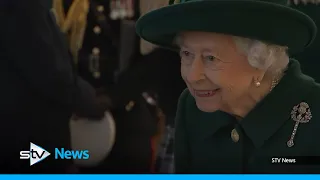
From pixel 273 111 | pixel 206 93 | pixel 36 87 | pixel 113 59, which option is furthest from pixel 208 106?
pixel 36 87

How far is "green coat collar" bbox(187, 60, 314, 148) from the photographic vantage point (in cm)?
122

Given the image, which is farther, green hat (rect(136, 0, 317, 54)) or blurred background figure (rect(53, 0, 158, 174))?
blurred background figure (rect(53, 0, 158, 174))

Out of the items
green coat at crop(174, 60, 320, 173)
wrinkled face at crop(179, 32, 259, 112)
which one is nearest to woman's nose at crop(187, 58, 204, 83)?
wrinkled face at crop(179, 32, 259, 112)

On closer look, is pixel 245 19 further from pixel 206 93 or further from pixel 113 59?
pixel 113 59

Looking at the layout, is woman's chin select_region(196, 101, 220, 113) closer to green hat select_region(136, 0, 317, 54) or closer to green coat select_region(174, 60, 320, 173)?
green coat select_region(174, 60, 320, 173)

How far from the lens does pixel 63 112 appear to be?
131 centimetres

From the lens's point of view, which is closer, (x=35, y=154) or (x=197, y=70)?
(x=197, y=70)

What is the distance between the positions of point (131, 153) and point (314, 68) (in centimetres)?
51

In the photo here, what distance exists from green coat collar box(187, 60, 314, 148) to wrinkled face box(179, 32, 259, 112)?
0.06m

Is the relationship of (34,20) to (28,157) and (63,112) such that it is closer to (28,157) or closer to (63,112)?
(63,112)

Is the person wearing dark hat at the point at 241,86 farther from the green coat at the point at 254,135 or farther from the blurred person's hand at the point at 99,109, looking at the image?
the blurred person's hand at the point at 99,109

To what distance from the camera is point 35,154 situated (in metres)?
1.34

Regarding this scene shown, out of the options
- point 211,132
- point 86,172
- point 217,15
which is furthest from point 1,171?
point 217,15

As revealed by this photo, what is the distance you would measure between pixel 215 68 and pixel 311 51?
0.80 ft
